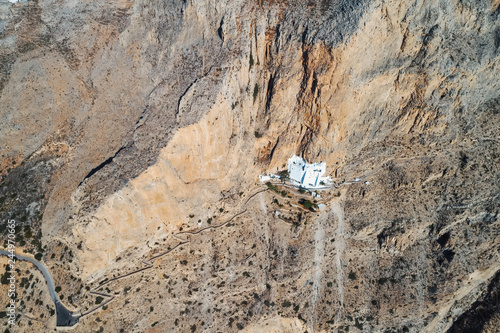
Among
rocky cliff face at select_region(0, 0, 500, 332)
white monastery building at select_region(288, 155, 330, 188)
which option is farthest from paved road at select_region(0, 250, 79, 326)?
white monastery building at select_region(288, 155, 330, 188)

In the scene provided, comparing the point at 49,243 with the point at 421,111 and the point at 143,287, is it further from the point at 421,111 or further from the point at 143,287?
the point at 421,111

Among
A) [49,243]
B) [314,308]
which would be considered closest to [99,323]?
[49,243]

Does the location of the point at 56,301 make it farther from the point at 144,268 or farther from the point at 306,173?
A: the point at 306,173

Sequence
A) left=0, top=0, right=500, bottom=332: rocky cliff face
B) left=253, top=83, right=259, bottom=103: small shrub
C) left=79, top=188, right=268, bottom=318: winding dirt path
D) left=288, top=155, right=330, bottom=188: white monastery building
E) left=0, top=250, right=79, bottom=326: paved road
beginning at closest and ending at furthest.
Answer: left=0, top=250, right=79, bottom=326: paved road < left=79, top=188, right=268, bottom=318: winding dirt path < left=0, top=0, right=500, bottom=332: rocky cliff face < left=253, top=83, right=259, bottom=103: small shrub < left=288, top=155, right=330, bottom=188: white monastery building

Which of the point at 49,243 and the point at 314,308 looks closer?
the point at 49,243

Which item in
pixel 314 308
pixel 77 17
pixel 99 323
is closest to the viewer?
pixel 99 323

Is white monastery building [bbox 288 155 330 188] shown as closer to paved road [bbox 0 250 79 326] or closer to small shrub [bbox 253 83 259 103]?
small shrub [bbox 253 83 259 103]

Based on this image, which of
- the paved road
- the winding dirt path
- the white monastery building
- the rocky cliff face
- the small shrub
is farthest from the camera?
the white monastery building
